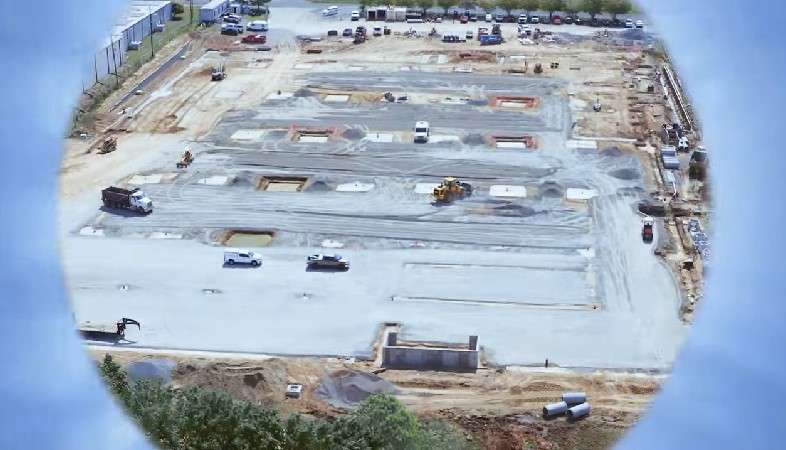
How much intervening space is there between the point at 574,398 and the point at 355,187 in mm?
3818

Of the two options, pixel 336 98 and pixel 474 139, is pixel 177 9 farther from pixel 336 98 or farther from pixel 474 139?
pixel 474 139

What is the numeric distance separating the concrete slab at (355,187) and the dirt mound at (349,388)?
3157mm

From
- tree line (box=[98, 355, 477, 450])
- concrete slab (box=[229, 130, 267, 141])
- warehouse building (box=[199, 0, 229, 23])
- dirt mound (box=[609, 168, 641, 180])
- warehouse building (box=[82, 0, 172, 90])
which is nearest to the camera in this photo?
tree line (box=[98, 355, 477, 450])

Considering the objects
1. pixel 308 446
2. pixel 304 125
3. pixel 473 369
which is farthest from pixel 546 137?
pixel 308 446

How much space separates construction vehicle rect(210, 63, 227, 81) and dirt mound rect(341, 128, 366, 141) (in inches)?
108

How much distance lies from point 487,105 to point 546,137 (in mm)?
1329

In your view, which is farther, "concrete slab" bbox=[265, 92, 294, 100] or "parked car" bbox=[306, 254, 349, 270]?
"concrete slab" bbox=[265, 92, 294, 100]

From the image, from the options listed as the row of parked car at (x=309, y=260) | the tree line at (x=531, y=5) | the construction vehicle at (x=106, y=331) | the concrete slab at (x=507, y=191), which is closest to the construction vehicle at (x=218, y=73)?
the tree line at (x=531, y=5)

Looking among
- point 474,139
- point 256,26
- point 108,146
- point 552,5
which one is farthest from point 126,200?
point 552,5

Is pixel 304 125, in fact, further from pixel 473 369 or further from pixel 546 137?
pixel 473 369

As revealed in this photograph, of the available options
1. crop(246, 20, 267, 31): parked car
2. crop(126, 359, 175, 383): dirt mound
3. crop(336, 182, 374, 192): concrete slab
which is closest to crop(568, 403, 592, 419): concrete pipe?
crop(126, 359, 175, 383): dirt mound

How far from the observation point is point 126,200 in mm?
8328

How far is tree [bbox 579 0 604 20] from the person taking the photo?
51.3 feet

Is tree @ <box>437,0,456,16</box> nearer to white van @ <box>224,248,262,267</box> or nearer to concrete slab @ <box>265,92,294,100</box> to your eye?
concrete slab @ <box>265,92,294,100</box>
